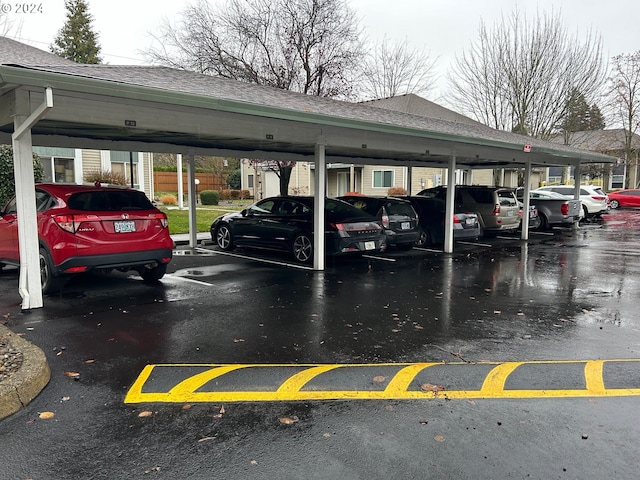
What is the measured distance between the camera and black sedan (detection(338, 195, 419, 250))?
12.0 meters

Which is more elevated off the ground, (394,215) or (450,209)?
(450,209)

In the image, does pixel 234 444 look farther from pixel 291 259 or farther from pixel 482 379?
pixel 291 259

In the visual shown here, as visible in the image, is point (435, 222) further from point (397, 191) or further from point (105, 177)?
point (397, 191)

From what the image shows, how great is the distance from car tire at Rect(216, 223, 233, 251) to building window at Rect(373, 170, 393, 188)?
21.3 m

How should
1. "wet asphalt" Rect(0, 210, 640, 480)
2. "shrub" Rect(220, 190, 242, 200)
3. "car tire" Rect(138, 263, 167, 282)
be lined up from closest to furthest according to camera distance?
"wet asphalt" Rect(0, 210, 640, 480) → "car tire" Rect(138, 263, 167, 282) → "shrub" Rect(220, 190, 242, 200)

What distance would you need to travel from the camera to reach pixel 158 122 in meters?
7.62

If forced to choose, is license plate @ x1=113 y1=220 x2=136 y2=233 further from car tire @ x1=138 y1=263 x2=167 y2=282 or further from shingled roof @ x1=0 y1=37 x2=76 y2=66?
shingled roof @ x1=0 y1=37 x2=76 y2=66

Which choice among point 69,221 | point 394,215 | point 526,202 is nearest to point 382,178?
point 526,202

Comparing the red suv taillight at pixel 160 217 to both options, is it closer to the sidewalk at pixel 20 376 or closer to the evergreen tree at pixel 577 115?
the sidewalk at pixel 20 376

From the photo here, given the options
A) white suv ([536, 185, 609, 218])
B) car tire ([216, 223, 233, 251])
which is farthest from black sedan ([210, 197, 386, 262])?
white suv ([536, 185, 609, 218])

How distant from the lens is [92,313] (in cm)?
636

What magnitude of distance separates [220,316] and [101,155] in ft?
72.2

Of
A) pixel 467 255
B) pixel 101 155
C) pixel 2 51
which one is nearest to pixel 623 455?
pixel 467 255

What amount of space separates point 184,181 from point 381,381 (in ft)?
125
